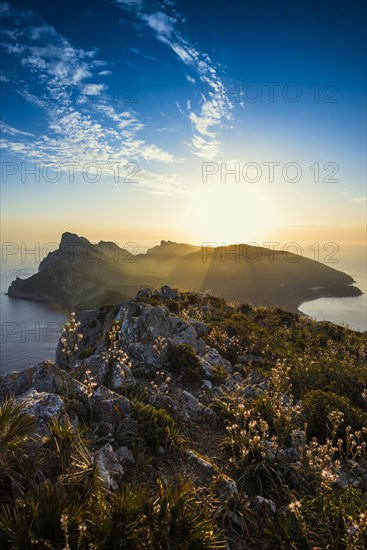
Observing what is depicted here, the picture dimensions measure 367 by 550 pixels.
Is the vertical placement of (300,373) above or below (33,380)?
below

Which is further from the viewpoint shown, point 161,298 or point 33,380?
point 161,298

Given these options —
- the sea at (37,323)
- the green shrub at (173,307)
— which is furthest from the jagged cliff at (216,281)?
the green shrub at (173,307)

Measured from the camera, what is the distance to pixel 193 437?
7.04 meters

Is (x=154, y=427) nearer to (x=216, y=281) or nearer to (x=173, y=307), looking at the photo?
(x=173, y=307)

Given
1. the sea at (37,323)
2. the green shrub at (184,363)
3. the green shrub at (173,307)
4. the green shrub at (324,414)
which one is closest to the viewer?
the green shrub at (324,414)

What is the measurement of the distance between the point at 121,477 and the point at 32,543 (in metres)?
1.99

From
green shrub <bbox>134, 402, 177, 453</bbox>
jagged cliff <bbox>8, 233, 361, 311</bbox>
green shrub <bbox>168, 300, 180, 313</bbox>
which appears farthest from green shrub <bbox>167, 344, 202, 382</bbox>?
jagged cliff <bbox>8, 233, 361, 311</bbox>

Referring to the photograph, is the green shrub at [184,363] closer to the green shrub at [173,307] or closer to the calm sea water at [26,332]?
the green shrub at [173,307]

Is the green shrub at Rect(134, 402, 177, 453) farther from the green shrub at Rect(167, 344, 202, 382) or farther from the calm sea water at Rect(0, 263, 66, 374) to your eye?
the calm sea water at Rect(0, 263, 66, 374)

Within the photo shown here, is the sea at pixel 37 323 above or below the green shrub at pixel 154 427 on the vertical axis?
below

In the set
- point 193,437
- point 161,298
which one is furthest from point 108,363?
point 161,298

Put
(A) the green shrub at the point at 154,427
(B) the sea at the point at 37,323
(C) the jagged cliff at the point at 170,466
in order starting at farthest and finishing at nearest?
(B) the sea at the point at 37,323
(A) the green shrub at the point at 154,427
(C) the jagged cliff at the point at 170,466

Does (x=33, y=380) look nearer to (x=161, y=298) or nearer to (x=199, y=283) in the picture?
(x=161, y=298)

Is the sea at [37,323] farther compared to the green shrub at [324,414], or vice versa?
the sea at [37,323]
